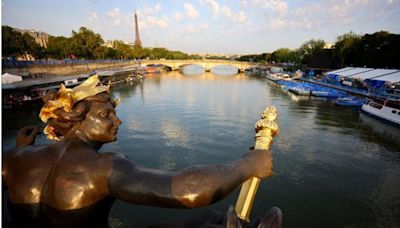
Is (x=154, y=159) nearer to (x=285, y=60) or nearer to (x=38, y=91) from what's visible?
(x=38, y=91)

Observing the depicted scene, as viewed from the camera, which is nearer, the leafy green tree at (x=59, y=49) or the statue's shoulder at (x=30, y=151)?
the statue's shoulder at (x=30, y=151)

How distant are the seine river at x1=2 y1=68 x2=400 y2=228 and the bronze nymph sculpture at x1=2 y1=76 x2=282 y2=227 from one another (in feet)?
7.04

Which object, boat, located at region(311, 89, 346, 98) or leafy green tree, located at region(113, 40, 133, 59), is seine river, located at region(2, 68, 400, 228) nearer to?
boat, located at region(311, 89, 346, 98)

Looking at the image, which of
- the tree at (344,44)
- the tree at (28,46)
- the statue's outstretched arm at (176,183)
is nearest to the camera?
the statue's outstretched arm at (176,183)

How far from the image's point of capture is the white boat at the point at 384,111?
2230 centimetres

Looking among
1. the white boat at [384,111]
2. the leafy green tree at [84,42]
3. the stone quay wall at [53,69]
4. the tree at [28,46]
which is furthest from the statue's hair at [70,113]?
the leafy green tree at [84,42]

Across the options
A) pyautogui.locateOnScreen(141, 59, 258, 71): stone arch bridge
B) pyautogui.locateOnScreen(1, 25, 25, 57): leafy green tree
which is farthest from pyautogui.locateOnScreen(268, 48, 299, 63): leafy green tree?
pyautogui.locateOnScreen(1, 25, 25, 57): leafy green tree

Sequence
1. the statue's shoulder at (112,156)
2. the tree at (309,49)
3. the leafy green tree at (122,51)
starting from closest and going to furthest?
the statue's shoulder at (112,156) → the tree at (309,49) → the leafy green tree at (122,51)

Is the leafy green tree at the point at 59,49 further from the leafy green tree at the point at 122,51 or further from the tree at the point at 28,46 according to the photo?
the leafy green tree at the point at 122,51

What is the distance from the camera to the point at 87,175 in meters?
1.58

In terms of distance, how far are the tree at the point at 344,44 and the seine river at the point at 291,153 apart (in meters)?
35.8

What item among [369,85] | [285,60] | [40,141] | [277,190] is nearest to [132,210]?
[277,190]

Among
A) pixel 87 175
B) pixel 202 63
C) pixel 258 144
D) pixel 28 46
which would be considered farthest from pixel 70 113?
pixel 202 63

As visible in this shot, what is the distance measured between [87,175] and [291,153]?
1497cm
